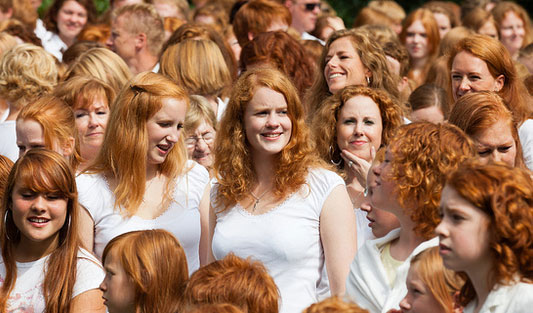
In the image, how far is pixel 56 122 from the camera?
213 inches

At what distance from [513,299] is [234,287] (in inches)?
38.9

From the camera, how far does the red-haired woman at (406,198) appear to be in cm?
361

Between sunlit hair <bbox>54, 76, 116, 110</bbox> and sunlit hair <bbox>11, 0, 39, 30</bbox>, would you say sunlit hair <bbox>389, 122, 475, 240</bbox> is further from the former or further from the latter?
sunlit hair <bbox>11, 0, 39, 30</bbox>

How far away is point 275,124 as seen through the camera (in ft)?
14.8

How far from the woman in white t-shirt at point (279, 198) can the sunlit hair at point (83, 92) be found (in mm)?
1438

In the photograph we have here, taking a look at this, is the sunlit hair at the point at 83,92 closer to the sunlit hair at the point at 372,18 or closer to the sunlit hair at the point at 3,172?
the sunlit hair at the point at 3,172

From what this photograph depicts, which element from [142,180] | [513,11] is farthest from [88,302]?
[513,11]

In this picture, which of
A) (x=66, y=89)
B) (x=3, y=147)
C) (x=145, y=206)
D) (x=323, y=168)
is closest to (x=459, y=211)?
(x=323, y=168)

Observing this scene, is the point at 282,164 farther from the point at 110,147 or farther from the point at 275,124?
the point at 110,147

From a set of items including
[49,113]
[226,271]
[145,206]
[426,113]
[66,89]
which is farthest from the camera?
[426,113]

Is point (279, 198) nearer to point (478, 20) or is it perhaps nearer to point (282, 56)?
point (282, 56)

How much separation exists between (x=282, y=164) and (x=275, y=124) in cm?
20

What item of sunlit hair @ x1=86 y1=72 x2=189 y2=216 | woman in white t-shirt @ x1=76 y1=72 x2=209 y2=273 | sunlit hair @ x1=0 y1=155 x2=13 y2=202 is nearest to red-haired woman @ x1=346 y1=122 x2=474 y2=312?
woman in white t-shirt @ x1=76 y1=72 x2=209 y2=273

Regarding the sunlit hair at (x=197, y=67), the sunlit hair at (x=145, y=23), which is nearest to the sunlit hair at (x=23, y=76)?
the sunlit hair at (x=197, y=67)
